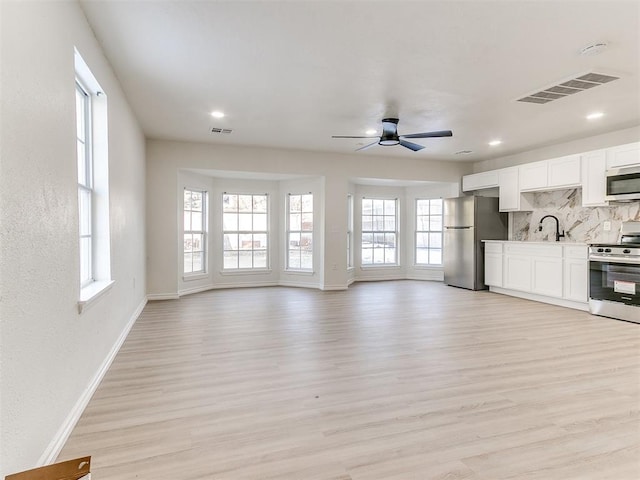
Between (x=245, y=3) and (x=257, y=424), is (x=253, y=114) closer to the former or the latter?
(x=245, y=3)

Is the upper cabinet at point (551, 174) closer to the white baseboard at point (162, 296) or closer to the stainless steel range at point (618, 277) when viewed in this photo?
the stainless steel range at point (618, 277)

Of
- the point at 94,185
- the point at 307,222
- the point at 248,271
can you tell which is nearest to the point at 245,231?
the point at 248,271

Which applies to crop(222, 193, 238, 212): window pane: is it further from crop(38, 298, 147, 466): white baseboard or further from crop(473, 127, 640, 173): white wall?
crop(473, 127, 640, 173): white wall

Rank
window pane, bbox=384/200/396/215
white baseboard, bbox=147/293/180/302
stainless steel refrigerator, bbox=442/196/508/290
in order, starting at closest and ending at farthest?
white baseboard, bbox=147/293/180/302 → stainless steel refrigerator, bbox=442/196/508/290 → window pane, bbox=384/200/396/215

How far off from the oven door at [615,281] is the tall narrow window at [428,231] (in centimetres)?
382

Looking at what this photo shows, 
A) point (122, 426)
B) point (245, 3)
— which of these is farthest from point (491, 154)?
point (122, 426)

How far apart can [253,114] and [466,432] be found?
4.24 meters

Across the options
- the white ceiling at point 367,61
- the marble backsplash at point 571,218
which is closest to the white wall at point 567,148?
the white ceiling at point 367,61

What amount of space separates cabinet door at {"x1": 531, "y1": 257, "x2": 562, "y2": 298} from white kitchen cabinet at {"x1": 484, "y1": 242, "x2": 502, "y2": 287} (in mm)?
761

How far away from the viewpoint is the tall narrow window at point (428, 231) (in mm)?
8969

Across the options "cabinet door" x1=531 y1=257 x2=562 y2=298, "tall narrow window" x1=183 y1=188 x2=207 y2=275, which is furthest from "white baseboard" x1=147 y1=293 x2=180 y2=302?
"cabinet door" x1=531 y1=257 x2=562 y2=298

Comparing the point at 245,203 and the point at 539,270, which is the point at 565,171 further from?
the point at 245,203

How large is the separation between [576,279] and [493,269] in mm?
1668

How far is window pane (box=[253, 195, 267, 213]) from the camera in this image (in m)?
8.03
